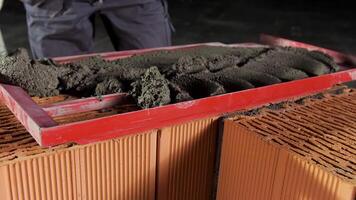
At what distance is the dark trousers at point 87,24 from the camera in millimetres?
1917

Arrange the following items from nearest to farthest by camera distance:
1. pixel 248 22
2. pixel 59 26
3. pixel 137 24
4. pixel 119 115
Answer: pixel 119 115 → pixel 59 26 → pixel 137 24 → pixel 248 22

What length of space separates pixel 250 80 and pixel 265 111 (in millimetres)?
136

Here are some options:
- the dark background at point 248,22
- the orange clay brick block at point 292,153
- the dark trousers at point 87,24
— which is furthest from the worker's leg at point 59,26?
the dark background at point 248,22

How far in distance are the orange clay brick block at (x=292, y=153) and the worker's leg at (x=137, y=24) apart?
3.51 feet

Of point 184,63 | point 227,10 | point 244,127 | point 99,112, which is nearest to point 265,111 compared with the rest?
point 244,127

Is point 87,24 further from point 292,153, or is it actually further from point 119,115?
point 292,153

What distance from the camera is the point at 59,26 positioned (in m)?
1.94

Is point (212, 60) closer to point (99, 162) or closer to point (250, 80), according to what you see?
point (250, 80)

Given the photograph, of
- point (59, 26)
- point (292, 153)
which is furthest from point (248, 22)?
point (292, 153)

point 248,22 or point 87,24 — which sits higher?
point 87,24

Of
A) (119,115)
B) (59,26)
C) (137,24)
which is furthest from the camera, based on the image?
(137,24)

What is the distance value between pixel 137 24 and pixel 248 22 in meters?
3.95

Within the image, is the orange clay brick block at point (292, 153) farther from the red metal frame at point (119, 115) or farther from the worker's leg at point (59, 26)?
the worker's leg at point (59, 26)

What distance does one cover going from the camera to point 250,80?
1241 millimetres
